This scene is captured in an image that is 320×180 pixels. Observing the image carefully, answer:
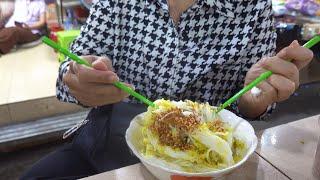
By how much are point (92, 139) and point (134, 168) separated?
7.8 inches

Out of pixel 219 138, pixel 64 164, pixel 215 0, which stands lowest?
pixel 64 164

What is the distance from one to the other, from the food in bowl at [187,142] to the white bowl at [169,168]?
0.04ft

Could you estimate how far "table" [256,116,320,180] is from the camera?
2.56 feet

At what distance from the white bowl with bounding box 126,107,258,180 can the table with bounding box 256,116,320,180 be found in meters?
0.08

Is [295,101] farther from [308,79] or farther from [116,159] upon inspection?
[116,159]

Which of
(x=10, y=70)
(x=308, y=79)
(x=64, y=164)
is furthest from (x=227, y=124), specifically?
(x=308, y=79)

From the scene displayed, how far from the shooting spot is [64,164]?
99 centimetres

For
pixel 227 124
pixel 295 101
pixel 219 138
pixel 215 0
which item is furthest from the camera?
pixel 295 101

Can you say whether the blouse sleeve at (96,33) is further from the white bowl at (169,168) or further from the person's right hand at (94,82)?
the white bowl at (169,168)

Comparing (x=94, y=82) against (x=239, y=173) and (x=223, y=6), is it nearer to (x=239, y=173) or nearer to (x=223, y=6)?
(x=239, y=173)

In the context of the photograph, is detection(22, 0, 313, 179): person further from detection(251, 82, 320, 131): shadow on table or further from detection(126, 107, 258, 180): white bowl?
detection(251, 82, 320, 131): shadow on table

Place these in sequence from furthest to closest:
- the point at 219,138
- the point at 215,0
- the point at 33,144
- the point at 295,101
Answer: the point at 295,101 → the point at 33,144 → the point at 215,0 → the point at 219,138

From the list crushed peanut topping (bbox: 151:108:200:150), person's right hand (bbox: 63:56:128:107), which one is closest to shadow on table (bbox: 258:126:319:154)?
crushed peanut topping (bbox: 151:108:200:150)

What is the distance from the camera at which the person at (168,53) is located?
3.24 ft
